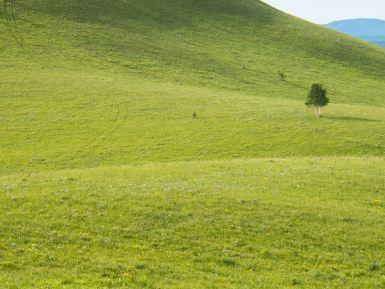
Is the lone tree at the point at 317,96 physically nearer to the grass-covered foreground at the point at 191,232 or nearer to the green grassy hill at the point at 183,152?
the green grassy hill at the point at 183,152

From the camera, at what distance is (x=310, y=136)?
169 feet

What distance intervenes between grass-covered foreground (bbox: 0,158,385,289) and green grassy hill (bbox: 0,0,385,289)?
3.7 inches

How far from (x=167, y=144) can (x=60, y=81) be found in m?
29.3

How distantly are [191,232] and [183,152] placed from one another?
81.8 feet

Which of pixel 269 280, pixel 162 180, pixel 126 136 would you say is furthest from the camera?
pixel 126 136

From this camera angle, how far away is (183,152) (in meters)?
46.4

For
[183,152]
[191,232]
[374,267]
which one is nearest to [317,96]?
[183,152]

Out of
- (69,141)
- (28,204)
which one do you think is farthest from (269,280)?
(69,141)

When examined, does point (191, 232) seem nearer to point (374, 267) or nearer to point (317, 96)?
point (374, 267)

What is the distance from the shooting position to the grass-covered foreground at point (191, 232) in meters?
17.8

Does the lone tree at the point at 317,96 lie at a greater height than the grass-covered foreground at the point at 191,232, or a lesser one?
greater

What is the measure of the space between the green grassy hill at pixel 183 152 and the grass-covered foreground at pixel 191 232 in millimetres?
95

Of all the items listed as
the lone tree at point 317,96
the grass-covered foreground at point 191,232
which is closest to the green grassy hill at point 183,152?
the grass-covered foreground at point 191,232

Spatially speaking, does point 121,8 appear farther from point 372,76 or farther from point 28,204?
point 28,204
